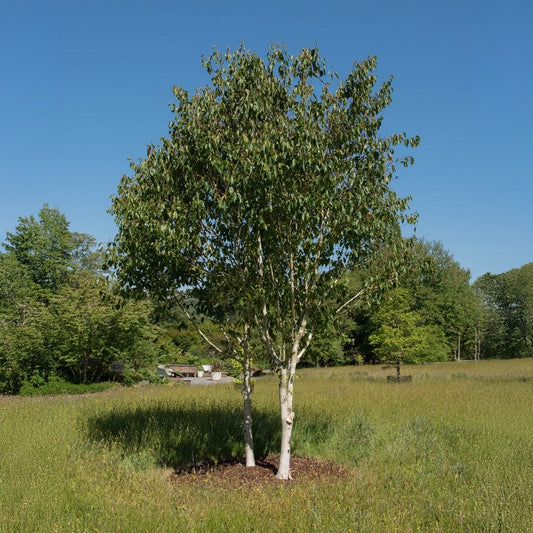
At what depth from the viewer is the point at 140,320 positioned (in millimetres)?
24078

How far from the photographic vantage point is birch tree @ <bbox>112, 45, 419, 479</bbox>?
7.45 metres

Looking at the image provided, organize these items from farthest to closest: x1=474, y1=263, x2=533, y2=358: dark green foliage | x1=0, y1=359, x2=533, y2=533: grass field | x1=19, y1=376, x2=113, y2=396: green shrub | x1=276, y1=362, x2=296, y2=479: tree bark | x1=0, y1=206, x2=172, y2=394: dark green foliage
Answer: x1=474, y1=263, x2=533, y2=358: dark green foliage < x1=0, y1=206, x2=172, y2=394: dark green foliage < x1=19, y1=376, x2=113, y2=396: green shrub < x1=276, y1=362, x2=296, y2=479: tree bark < x1=0, y1=359, x2=533, y2=533: grass field

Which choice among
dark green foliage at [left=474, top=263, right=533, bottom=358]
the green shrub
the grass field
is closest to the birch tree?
the grass field

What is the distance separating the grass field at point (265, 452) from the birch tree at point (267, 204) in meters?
2.02

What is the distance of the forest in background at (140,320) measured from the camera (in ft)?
71.3

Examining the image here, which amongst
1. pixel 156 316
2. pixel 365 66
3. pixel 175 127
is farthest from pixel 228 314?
pixel 365 66

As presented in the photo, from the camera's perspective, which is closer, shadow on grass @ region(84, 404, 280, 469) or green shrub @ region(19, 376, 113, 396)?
shadow on grass @ region(84, 404, 280, 469)

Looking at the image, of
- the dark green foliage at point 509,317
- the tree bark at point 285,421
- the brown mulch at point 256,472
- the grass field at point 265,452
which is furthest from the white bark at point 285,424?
the dark green foliage at point 509,317

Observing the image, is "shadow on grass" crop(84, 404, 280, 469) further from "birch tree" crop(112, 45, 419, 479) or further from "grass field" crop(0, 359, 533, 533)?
"birch tree" crop(112, 45, 419, 479)

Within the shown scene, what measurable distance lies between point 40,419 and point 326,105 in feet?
33.5

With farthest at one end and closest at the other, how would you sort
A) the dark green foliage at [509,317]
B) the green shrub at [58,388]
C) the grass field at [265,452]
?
the dark green foliage at [509,317] < the green shrub at [58,388] < the grass field at [265,452]

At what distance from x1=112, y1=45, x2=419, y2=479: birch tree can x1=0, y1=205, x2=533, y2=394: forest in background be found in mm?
718

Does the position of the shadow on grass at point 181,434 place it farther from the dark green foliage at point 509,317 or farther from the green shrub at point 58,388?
the dark green foliage at point 509,317

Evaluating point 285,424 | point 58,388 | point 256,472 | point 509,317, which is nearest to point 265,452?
point 256,472
